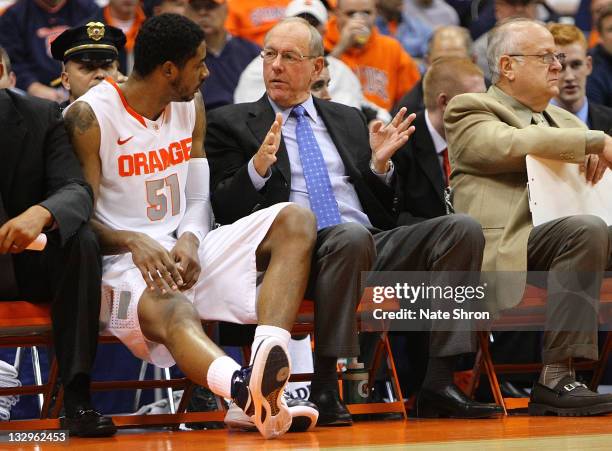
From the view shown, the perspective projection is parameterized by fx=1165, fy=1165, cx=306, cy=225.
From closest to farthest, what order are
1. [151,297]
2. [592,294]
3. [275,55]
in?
1. [151,297]
2. [592,294]
3. [275,55]

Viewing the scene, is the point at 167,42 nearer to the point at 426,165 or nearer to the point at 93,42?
the point at 93,42

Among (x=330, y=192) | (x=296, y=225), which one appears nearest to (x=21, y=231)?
(x=296, y=225)

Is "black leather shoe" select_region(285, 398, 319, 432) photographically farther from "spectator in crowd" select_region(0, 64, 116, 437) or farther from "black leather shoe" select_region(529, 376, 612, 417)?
"black leather shoe" select_region(529, 376, 612, 417)

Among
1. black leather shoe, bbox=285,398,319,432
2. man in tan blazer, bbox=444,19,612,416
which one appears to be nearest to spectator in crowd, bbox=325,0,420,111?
man in tan blazer, bbox=444,19,612,416

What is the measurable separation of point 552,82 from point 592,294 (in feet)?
3.68

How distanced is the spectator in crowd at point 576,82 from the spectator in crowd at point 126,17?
2567 mm

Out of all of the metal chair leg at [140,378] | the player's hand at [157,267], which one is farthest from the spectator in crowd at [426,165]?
the player's hand at [157,267]

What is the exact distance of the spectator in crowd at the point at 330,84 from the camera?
22.0 feet

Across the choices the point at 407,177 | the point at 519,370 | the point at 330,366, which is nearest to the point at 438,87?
the point at 407,177

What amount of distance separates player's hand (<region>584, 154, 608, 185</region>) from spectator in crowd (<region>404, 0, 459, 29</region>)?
11.5 feet

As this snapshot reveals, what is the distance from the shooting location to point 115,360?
6.03 metres

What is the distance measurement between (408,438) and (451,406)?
35.0 inches

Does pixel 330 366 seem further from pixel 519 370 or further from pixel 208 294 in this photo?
pixel 519 370
